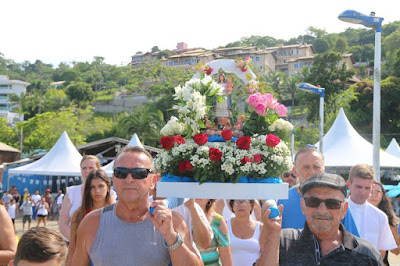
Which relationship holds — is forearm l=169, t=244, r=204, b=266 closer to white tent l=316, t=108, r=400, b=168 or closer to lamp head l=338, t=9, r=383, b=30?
lamp head l=338, t=9, r=383, b=30

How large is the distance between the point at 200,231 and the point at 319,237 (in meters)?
1.02

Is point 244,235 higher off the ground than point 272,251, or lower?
lower

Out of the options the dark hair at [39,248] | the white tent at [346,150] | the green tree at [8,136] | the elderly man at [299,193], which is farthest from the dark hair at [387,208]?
the green tree at [8,136]

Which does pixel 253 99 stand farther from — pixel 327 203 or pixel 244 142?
pixel 327 203

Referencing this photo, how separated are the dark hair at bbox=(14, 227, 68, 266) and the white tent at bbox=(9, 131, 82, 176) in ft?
74.3

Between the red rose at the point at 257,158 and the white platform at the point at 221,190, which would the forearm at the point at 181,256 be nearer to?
the white platform at the point at 221,190

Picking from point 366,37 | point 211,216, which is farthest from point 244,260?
point 366,37

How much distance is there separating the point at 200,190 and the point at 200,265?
1.96ft

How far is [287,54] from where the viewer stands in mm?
133750

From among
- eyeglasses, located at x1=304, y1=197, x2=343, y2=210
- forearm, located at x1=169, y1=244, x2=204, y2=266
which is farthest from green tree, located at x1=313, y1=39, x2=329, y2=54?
forearm, located at x1=169, y1=244, x2=204, y2=266

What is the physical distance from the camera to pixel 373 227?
588 centimetres

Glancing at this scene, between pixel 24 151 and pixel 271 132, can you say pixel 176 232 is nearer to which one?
pixel 271 132

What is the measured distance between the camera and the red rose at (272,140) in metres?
4.14

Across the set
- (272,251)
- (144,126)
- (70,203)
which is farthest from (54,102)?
(272,251)
